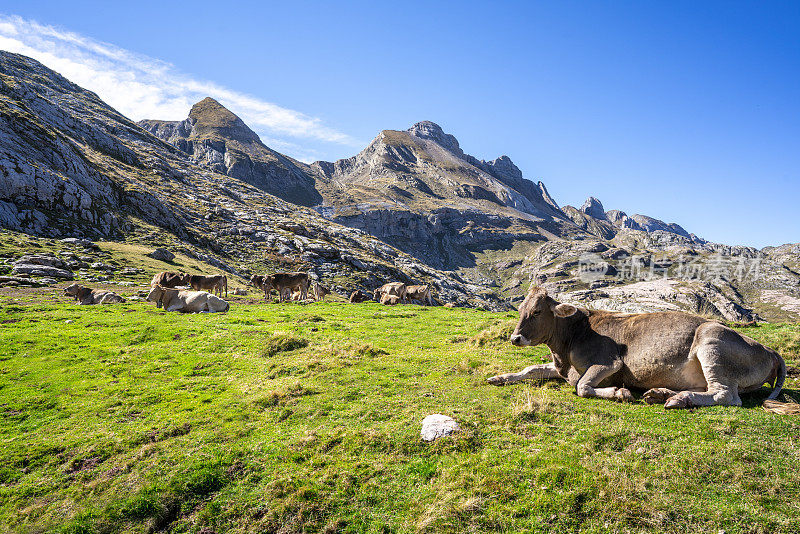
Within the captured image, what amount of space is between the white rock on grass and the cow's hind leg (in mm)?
5030

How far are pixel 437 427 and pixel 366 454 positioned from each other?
1679mm

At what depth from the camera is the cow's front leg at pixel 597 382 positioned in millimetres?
9648

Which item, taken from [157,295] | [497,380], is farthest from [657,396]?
[157,295]

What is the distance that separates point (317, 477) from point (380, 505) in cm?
149

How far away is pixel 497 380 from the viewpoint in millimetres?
11477

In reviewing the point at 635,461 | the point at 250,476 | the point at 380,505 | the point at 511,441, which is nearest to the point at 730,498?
the point at 635,461

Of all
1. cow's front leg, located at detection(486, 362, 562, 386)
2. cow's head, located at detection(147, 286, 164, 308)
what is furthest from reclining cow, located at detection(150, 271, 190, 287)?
cow's front leg, located at detection(486, 362, 562, 386)

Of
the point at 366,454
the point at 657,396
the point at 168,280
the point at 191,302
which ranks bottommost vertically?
the point at 168,280

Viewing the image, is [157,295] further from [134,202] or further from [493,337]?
[134,202]

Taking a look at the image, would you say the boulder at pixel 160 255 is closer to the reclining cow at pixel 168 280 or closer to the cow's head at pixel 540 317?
the reclining cow at pixel 168 280

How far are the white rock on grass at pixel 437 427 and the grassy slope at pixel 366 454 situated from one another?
26 centimetres

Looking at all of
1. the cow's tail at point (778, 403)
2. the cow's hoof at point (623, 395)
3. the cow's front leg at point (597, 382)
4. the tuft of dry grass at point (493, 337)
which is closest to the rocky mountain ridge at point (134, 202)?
the tuft of dry grass at point (493, 337)

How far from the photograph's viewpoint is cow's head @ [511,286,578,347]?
10836mm

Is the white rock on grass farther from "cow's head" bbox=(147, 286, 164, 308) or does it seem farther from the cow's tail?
"cow's head" bbox=(147, 286, 164, 308)
